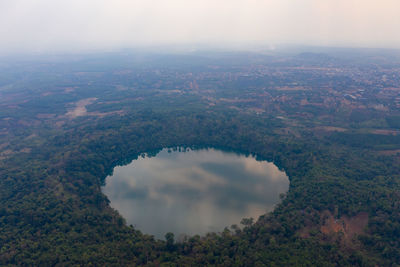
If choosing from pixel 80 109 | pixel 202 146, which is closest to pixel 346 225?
pixel 202 146

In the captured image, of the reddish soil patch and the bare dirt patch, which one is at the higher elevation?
the bare dirt patch

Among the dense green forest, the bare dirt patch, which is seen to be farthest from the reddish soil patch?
the bare dirt patch

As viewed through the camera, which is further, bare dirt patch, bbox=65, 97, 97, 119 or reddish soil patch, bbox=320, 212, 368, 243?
bare dirt patch, bbox=65, 97, 97, 119

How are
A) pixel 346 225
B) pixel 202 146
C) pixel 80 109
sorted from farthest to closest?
1. pixel 80 109
2. pixel 202 146
3. pixel 346 225

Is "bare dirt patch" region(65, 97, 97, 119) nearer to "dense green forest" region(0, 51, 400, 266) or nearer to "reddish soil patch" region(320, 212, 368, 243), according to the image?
"dense green forest" region(0, 51, 400, 266)

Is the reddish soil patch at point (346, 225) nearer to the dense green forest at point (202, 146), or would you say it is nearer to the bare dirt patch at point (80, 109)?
the dense green forest at point (202, 146)

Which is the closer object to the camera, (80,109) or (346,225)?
(346,225)

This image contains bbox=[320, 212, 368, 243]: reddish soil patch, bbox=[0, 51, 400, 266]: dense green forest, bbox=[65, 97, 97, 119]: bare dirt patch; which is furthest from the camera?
bbox=[65, 97, 97, 119]: bare dirt patch

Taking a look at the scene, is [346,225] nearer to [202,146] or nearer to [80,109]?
[202,146]

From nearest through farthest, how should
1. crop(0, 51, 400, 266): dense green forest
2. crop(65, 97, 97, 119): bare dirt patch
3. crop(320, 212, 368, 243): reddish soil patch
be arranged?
crop(0, 51, 400, 266): dense green forest, crop(320, 212, 368, 243): reddish soil patch, crop(65, 97, 97, 119): bare dirt patch

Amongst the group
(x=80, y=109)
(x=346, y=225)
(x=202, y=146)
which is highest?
(x=80, y=109)
